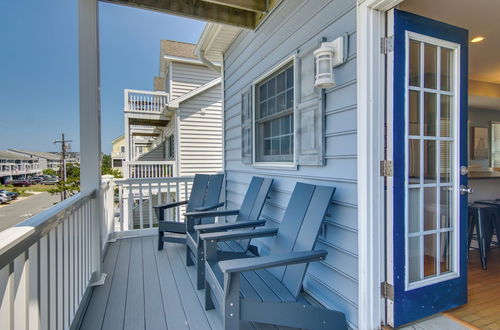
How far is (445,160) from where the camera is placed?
81.0 inches

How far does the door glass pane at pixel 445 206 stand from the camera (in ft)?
6.70

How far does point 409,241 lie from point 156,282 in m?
2.34

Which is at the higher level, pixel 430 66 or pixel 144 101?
pixel 144 101

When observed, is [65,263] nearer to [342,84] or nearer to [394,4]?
[342,84]

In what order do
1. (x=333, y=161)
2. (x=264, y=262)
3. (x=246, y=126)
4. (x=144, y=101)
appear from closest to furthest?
(x=264, y=262) → (x=333, y=161) → (x=246, y=126) → (x=144, y=101)

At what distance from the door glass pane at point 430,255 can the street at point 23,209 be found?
2399mm

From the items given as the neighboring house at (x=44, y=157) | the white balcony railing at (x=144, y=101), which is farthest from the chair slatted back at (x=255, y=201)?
the white balcony railing at (x=144, y=101)

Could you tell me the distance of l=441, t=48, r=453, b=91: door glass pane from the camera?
6.71ft

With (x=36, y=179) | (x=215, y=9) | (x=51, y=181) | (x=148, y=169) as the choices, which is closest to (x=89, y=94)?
(x=51, y=181)

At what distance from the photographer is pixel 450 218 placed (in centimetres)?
207

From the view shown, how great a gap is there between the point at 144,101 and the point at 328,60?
9.25m

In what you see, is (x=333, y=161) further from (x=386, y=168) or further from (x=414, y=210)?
(x=414, y=210)

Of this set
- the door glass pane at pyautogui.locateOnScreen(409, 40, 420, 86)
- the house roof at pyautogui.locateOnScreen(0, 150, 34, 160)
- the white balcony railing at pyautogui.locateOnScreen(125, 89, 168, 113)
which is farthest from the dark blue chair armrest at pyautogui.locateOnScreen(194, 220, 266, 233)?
the white balcony railing at pyautogui.locateOnScreen(125, 89, 168, 113)

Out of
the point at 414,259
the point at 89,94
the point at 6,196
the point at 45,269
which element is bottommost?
the point at 414,259
